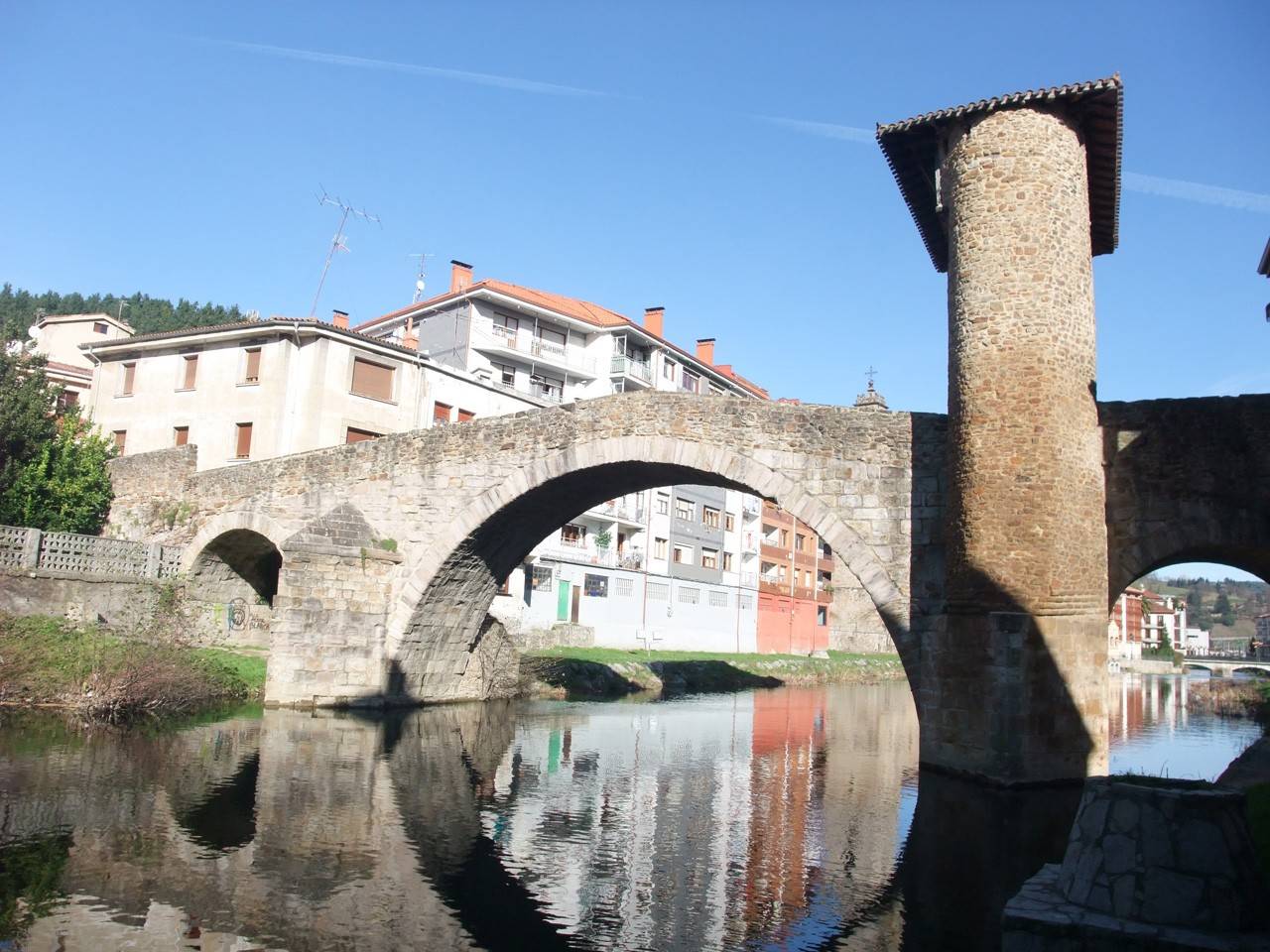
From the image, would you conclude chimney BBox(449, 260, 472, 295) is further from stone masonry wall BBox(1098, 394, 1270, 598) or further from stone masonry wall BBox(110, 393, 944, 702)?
stone masonry wall BBox(1098, 394, 1270, 598)

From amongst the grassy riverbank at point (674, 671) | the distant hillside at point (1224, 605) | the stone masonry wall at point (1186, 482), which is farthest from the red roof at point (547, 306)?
the distant hillside at point (1224, 605)

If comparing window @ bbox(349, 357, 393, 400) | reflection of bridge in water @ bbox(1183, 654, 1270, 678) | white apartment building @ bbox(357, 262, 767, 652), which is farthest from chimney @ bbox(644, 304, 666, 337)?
reflection of bridge in water @ bbox(1183, 654, 1270, 678)

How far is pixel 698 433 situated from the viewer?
14.5 meters

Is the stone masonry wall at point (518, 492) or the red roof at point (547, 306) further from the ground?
the red roof at point (547, 306)

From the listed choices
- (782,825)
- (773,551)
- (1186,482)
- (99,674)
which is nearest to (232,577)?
(99,674)

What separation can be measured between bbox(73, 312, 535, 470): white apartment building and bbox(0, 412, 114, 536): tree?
12.2ft

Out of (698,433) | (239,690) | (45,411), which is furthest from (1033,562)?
(45,411)

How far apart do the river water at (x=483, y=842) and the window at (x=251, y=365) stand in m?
13.7

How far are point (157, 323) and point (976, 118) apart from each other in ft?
209

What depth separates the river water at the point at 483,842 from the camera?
5.98m

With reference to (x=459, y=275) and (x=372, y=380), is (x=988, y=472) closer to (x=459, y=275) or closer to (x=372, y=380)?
(x=372, y=380)

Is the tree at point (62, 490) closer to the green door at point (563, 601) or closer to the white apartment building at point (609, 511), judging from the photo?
the white apartment building at point (609, 511)

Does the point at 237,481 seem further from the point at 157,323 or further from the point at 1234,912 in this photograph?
the point at 157,323

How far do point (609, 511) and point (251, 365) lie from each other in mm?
14743
